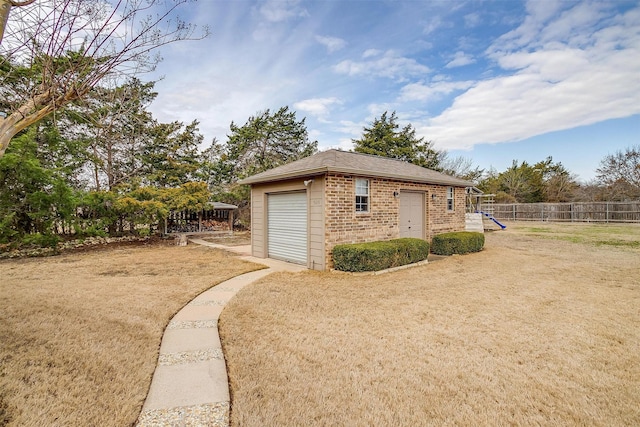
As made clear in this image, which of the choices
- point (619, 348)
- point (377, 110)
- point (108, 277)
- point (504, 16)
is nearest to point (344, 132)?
point (377, 110)

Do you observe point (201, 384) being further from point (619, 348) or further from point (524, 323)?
point (619, 348)

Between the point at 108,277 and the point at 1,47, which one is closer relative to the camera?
the point at 1,47

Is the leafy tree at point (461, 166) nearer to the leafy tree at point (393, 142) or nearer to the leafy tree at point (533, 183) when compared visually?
the leafy tree at point (533, 183)

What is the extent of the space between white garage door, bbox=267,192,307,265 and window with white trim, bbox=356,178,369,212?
1.57 m

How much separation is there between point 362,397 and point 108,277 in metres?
6.86

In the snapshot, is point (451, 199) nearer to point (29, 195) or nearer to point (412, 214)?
point (412, 214)

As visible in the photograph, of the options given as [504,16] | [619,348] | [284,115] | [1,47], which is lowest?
[619,348]

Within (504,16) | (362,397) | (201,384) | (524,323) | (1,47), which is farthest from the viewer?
(504,16)

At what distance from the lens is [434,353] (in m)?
3.34

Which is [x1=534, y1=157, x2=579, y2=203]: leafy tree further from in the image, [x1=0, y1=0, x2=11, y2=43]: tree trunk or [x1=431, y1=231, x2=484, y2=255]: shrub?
[x1=0, y1=0, x2=11, y2=43]: tree trunk

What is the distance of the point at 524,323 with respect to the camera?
423cm

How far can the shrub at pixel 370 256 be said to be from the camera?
743cm

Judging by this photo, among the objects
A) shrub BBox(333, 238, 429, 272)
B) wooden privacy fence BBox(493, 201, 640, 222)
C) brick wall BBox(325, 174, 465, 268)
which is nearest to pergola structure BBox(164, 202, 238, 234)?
brick wall BBox(325, 174, 465, 268)

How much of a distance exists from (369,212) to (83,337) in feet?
23.0
